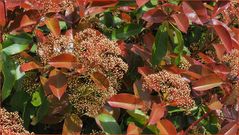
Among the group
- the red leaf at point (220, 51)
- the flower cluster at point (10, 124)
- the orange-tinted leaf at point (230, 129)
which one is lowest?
the orange-tinted leaf at point (230, 129)

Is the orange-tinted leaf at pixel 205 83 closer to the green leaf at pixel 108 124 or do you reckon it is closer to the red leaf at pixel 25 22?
the green leaf at pixel 108 124

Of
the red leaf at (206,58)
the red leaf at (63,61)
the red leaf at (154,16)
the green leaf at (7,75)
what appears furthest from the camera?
the red leaf at (206,58)

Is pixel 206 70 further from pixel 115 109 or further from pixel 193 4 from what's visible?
pixel 115 109

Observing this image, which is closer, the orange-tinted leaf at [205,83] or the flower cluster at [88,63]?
the flower cluster at [88,63]

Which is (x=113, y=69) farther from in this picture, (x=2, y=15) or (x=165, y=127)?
(x=2, y=15)

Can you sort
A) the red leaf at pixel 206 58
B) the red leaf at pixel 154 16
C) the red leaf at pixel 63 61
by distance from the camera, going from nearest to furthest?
the red leaf at pixel 63 61, the red leaf at pixel 154 16, the red leaf at pixel 206 58

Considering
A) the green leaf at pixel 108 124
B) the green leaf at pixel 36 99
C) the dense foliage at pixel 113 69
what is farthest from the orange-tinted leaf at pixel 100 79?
the green leaf at pixel 36 99

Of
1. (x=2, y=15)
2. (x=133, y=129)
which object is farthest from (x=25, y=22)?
(x=133, y=129)

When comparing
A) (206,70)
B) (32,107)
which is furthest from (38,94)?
(206,70)
